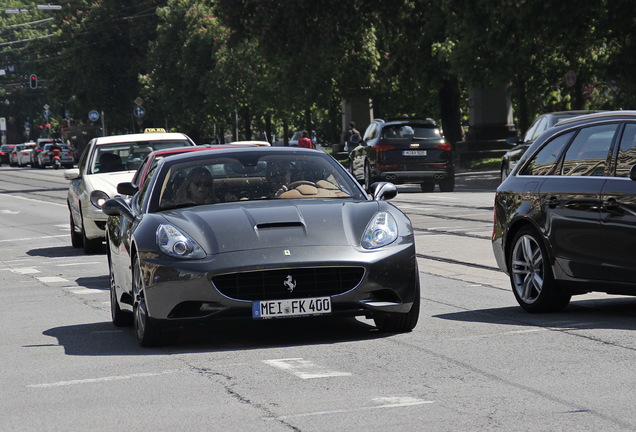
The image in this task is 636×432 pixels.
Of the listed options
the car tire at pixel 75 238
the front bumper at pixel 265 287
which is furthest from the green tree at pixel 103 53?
the front bumper at pixel 265 287

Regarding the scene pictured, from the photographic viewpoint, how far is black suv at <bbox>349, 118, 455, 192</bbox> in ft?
103

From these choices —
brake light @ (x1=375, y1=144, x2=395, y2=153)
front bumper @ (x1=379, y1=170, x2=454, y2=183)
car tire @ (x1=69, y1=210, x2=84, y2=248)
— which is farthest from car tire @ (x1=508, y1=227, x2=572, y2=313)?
brake light @ (x1=375, y1=144, x2=395, y2=153)

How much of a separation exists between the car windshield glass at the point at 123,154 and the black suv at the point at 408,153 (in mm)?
11873

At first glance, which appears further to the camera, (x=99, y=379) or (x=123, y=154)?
(x=123, y=154)

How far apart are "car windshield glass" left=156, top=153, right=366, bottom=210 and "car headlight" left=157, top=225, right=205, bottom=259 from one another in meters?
0.70

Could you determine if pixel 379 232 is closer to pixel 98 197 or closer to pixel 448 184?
pixel 98 197

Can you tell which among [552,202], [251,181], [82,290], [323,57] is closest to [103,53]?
[323,57]

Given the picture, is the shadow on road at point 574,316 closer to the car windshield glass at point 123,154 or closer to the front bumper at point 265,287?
the front bumper at point 265,287

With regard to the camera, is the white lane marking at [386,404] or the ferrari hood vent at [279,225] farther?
the ferrari hood vent at [279,225]

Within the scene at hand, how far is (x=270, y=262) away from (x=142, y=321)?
109 cm

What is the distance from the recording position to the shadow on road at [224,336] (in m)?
8.84

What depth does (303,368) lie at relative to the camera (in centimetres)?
769

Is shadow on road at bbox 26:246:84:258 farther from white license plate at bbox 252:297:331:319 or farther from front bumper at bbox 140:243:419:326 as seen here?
white license plate at bbox 252:297:331:319

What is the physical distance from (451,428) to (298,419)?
0.75m
